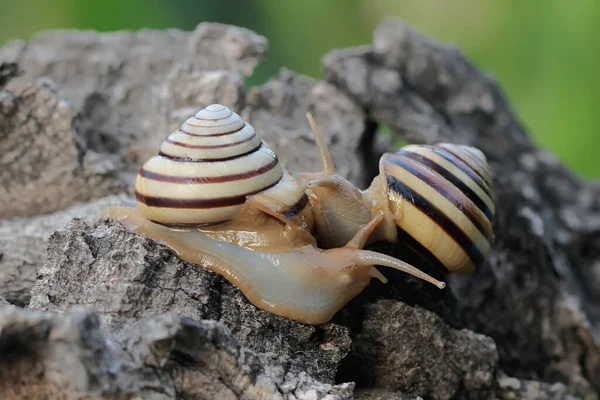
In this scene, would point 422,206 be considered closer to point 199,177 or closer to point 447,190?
point 447,190

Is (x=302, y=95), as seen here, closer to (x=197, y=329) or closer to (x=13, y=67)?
Answer: (x=13, y=67)

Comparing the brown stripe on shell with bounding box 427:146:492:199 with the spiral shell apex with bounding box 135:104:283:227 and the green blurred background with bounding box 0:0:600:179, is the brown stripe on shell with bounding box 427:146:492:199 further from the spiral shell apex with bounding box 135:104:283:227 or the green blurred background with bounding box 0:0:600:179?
the green blurred background with bounding box 0:0:600:179

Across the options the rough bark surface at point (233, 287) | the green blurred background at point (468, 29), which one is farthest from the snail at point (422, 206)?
the green blurred background at point (468, 29)

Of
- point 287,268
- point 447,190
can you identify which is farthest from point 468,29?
point 287,268

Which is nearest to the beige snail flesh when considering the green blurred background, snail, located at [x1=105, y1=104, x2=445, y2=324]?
snail, located at [x1=105, y1=104, x2=445, y2=324]

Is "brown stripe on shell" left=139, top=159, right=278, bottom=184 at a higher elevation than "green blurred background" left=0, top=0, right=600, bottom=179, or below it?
higher

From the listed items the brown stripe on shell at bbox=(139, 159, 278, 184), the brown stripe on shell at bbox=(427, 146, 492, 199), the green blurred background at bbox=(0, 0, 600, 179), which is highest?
the brown stripe on shell at bbox=(427, 146, 492, 199)

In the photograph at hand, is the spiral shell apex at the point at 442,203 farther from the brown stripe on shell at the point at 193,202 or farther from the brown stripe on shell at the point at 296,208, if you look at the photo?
the brown stripe on shell at the point at 193,202

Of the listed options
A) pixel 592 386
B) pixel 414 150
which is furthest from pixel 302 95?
pixel 592 386
